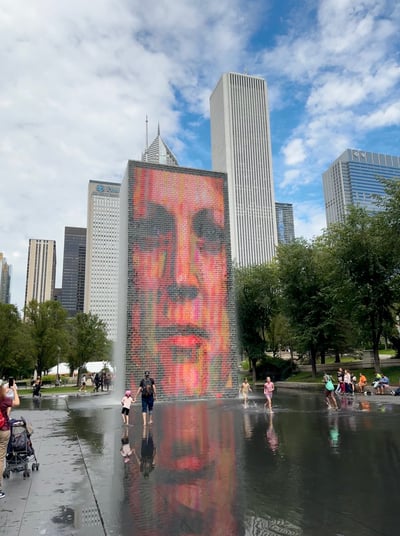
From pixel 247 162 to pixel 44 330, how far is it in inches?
5680

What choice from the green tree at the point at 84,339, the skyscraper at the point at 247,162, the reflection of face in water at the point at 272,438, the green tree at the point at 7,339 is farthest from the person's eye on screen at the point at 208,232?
the skyscraper at the point at 247,162

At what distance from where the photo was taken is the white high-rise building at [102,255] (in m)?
173

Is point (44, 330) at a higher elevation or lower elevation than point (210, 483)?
higher

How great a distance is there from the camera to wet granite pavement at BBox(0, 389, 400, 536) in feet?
17.2

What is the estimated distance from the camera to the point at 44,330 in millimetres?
42906

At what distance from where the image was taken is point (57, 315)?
44531 millimetres

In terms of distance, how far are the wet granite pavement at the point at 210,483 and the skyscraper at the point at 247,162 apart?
158m

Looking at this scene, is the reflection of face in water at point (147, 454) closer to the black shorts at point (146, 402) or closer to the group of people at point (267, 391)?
the black shorts at point (146, 402)

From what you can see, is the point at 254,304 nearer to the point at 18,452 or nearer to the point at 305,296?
the point at 305,296

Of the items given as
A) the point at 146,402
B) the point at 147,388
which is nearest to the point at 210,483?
the point at 146,402

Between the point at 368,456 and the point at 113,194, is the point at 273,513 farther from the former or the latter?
the point at 113,194

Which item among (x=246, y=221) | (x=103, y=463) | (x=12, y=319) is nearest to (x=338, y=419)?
(x=103, y=463)

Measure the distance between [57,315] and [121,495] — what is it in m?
40.3

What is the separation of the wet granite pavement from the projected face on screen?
13.0m
